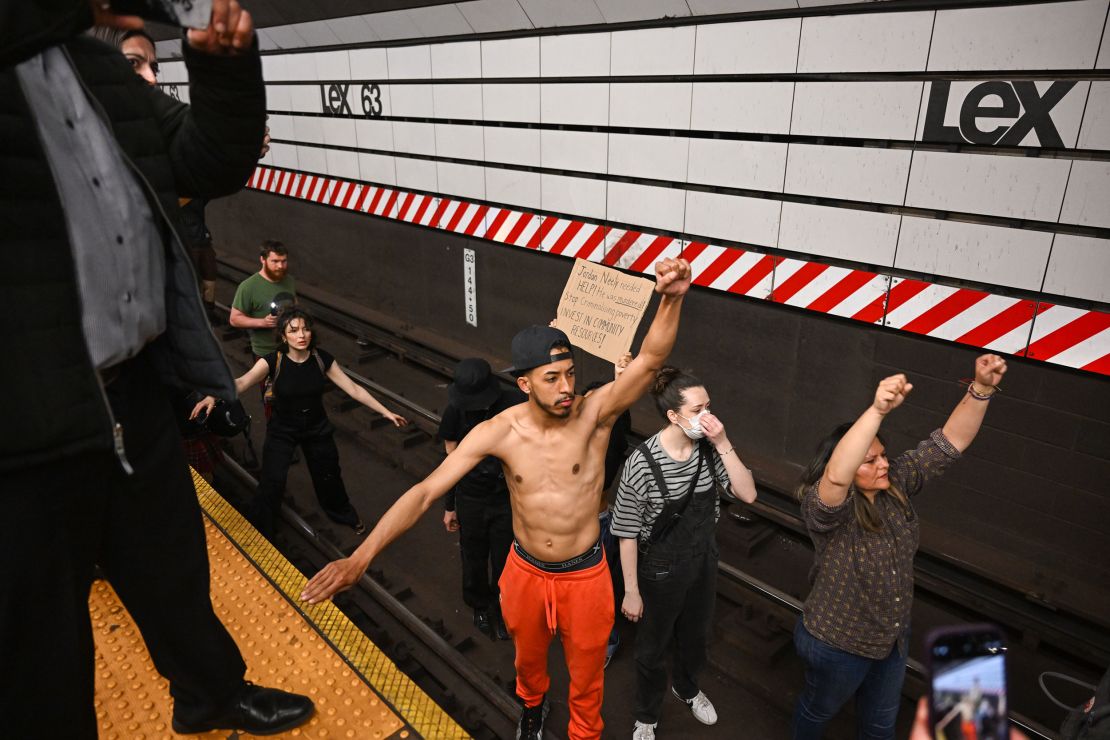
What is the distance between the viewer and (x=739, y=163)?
646 centimetres

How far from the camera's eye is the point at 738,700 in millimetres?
4734

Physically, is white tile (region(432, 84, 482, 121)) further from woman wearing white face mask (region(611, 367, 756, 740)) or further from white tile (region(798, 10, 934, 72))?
woman wearing white face mask (region(611, 367, 756, 740))

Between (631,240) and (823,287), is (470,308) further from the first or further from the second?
(823,287)

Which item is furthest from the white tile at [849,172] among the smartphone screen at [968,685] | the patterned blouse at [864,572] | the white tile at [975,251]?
the smartphone screen at [968,685]

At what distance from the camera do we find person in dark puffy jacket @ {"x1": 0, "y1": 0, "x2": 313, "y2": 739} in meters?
1.53

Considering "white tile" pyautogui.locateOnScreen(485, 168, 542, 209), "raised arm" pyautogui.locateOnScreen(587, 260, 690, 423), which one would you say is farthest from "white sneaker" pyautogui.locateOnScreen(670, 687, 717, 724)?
"white tile" pyautogui.locateOnScreen(485, 168, 542, 209)

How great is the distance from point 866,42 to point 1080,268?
7.30 ft

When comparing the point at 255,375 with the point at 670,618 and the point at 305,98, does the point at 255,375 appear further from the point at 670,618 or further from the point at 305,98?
the point at 305,98

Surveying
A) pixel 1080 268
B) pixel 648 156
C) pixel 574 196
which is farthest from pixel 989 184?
pixel 574 196

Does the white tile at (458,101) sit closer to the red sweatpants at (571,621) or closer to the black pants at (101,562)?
the red sweatpants at (571,621)

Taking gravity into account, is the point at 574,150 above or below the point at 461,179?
above

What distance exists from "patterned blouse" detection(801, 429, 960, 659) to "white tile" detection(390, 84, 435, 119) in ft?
26.2

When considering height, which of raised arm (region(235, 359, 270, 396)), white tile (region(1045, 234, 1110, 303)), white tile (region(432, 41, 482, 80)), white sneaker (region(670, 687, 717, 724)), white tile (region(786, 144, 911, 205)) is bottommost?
white sneaker (region(670, 687, 717, 724))

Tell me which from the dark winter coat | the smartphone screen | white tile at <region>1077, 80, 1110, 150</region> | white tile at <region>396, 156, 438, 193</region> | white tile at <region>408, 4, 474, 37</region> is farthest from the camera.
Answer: white tile at <region>396, 156, 438, 193</region>
